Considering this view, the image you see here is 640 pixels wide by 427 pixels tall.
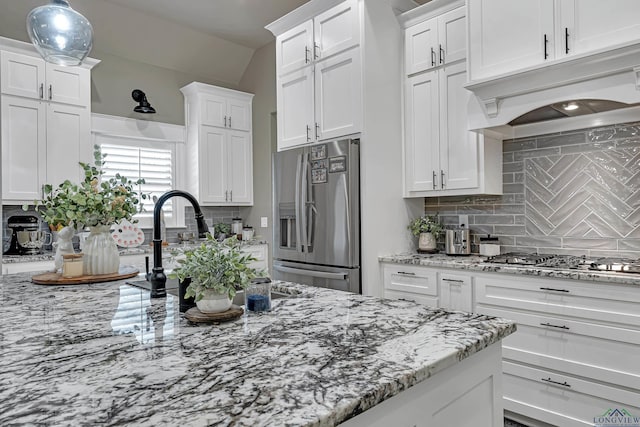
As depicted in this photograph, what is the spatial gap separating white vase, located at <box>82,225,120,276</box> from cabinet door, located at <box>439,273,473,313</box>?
6.62 feet

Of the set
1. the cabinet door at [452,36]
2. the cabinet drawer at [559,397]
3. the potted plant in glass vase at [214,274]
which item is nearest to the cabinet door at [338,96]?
the cabinet door at [452,36]

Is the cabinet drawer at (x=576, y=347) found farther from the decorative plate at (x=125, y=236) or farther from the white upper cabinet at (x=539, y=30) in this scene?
the decorative plate at (x=125, y=236)

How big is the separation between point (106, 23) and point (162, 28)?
1.84 ft

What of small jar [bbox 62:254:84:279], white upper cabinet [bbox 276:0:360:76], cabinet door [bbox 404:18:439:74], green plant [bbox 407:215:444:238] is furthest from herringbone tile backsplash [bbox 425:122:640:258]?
small jar [bbox 62:254:84:279]

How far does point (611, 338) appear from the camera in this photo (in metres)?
2.08

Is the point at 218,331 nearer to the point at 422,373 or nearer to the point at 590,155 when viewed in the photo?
the point at 422,373

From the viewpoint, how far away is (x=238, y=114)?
16.9 ft

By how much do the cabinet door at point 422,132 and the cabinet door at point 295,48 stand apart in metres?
0.92

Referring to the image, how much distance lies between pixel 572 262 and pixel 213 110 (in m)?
4.01

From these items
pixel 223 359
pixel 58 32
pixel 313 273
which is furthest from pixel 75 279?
pixel 313 273

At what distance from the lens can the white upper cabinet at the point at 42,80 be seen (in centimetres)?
355

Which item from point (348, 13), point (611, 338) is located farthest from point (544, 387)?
point (348, 13)

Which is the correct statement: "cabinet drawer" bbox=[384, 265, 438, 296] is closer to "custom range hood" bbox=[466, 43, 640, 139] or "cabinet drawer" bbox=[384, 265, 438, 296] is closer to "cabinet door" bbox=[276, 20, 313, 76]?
"custom range hood" bbox=[466, 43, 640, 139]

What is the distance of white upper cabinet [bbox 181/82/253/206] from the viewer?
4.83m
